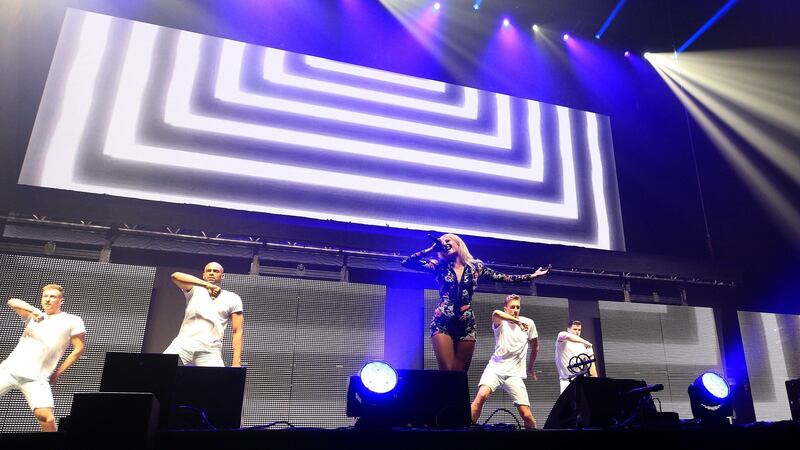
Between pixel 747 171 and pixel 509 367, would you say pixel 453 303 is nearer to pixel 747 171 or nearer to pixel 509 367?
pixel 509 367

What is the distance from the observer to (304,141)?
20.5 feet

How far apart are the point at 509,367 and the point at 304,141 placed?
3284 mm

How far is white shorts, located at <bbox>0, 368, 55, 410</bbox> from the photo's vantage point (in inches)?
174

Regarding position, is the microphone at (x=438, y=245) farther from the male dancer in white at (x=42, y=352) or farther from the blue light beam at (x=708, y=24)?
the blue light beam at (x=708, y=24)

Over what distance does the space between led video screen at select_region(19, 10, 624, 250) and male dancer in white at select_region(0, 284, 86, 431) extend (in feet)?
4.05

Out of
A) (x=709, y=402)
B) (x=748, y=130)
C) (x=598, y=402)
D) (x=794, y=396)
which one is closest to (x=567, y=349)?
(x=794, y=396)

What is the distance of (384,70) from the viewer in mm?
7047

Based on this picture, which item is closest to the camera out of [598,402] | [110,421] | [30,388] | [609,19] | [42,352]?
[110,421]

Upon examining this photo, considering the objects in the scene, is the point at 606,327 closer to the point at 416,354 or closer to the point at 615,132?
the point at 416,354

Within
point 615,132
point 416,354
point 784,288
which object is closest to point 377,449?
Answer: point 416,354

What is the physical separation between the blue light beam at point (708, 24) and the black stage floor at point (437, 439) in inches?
282

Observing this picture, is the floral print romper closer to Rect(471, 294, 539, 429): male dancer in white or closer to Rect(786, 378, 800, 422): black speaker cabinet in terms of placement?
Rect(471, 294, 539, 429): male dancer in white

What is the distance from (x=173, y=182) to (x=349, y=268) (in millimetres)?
2073

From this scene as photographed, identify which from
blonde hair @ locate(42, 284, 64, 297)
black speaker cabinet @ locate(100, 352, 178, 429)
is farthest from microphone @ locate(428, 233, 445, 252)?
blonde hair @ locate(42, 284, 64, 297)
